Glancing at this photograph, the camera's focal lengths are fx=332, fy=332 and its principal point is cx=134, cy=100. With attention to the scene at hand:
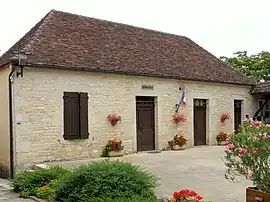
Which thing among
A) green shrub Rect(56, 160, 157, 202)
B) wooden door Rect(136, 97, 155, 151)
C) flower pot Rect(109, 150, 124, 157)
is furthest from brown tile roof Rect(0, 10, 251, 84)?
green shrub Rect(56, 160, 157, 202)

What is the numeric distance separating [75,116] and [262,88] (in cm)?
1084

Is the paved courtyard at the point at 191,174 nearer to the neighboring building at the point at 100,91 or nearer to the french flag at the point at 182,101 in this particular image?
the neighboring building at the point at 100,91

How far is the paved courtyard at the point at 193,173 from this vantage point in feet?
22.0

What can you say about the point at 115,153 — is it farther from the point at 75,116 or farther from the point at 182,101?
the point at 182,101

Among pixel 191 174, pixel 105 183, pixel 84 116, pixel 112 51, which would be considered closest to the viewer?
pixel 105 183

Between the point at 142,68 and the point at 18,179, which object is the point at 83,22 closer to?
the point at 142,68

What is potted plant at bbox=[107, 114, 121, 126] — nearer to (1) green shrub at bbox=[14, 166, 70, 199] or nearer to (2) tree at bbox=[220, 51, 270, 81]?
(1) green shrub at bbox=[14, 166, 70, 199]

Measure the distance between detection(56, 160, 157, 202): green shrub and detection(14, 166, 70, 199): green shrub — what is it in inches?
34.8

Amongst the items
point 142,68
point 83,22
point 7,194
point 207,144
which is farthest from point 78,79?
point 207,144

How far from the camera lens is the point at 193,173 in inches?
350

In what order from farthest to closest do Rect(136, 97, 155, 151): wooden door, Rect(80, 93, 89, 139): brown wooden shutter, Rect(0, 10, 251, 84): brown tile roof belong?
1. Rect(136, 97, 155, 151): wooden door
2. Rect(80, 93, 89, 139): brown wooden shutter
3. Rect(0, 10, 251, 84): brown tile roof

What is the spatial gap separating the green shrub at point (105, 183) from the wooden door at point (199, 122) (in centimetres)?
941

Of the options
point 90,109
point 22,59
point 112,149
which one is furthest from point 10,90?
point 112,149

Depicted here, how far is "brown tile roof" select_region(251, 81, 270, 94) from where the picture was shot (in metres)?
17.3
